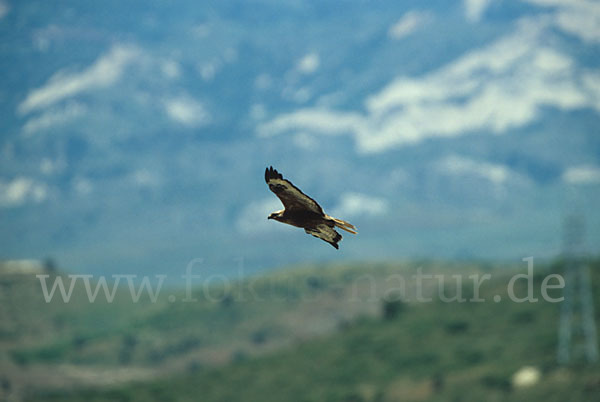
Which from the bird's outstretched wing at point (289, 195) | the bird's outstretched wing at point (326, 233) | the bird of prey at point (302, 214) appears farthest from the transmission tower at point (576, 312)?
the bird's outstretched wing at point (289, 195)

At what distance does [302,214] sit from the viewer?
71.3 feet

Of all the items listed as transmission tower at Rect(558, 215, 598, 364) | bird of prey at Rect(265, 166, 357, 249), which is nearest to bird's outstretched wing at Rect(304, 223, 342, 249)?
bird of prey at Rect(265, 166, 357, 249)

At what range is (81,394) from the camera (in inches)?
7662

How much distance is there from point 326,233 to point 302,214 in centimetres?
72

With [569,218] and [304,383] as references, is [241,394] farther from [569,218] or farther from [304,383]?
[569,218]

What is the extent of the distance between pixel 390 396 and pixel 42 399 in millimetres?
66184

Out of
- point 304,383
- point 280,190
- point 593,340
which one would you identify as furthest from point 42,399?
point 280,190

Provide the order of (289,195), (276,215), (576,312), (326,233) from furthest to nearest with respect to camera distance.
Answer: (576,312) → (276,215) → (326,233) → (289,195)

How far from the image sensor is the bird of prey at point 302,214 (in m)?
21.0

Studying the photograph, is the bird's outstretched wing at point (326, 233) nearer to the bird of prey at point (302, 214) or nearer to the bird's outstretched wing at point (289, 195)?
the bird of prey at point (302, 214)

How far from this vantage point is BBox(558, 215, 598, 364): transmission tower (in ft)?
369

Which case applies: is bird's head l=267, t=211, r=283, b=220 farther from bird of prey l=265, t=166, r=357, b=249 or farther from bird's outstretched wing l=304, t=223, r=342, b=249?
bird's outstretched wing l=304, t=223, r=342, b=249

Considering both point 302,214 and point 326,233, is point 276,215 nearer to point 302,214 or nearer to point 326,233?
point 302,214

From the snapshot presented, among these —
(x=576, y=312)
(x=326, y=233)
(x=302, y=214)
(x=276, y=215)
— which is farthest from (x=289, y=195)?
(x=576, y=312)
